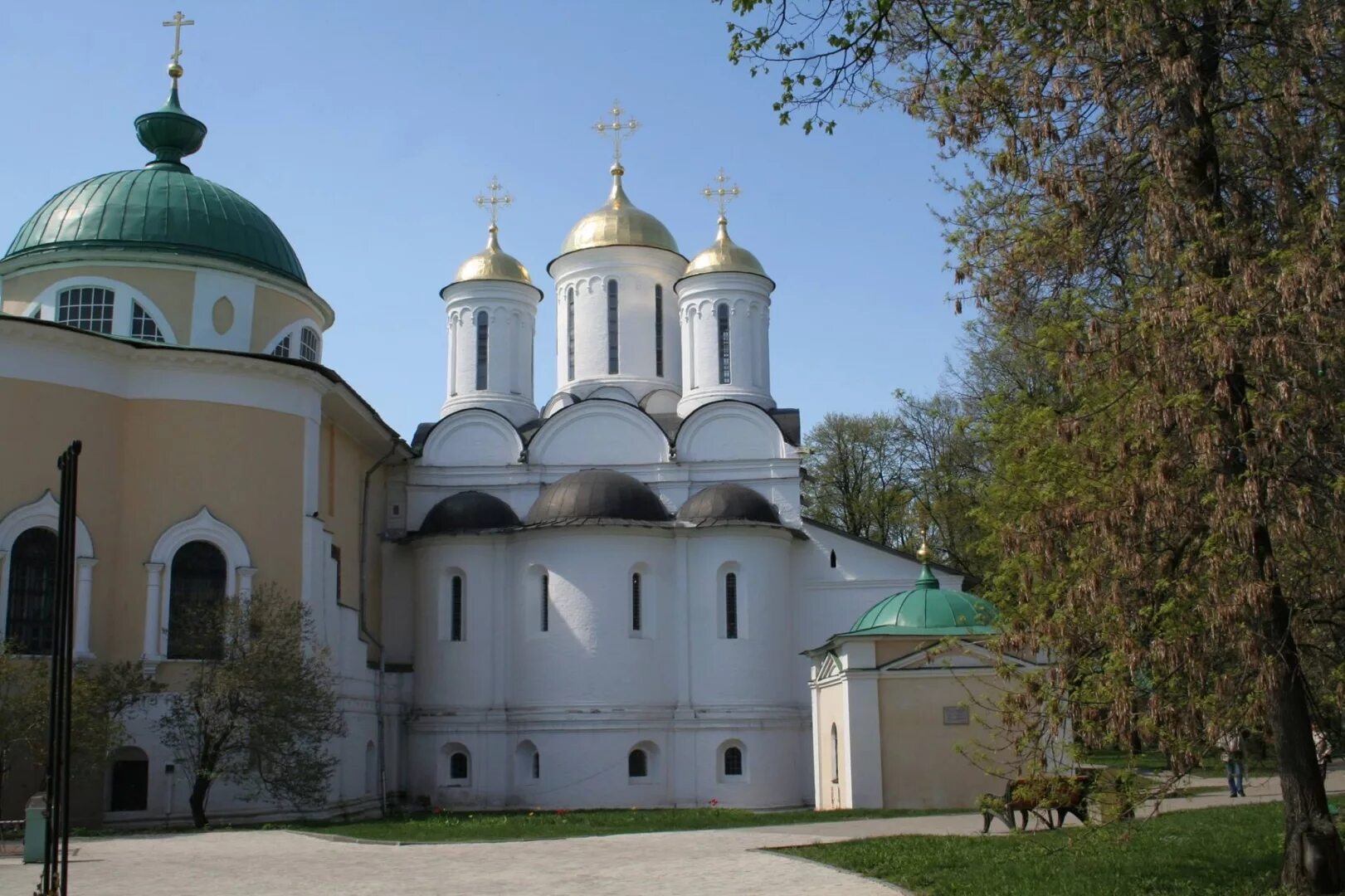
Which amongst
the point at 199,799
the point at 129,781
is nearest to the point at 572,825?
the point at 199,799

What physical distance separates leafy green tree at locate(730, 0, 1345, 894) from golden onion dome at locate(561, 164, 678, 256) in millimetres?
22113

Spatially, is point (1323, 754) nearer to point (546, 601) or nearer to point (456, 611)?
point (546, 601)

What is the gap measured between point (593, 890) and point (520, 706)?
15558 millimetres

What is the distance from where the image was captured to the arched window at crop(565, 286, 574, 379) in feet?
103

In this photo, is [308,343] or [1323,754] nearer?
[1323,754]

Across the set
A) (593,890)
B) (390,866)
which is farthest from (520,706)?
(593,890)

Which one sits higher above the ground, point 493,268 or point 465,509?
point 493,268

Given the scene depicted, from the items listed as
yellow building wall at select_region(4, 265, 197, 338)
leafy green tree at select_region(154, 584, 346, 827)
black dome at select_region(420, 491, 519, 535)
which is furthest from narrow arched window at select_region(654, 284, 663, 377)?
leafy green tree at select_region(154, 584, 346, 827)

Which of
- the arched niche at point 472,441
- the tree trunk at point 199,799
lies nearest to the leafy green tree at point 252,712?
the tree trunk at point 199,799

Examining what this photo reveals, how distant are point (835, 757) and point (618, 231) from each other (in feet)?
50.0

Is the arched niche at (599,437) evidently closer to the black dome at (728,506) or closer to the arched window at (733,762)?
the black dome at (728,506)

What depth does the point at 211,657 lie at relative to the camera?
65.2 ft

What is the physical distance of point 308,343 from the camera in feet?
83.6

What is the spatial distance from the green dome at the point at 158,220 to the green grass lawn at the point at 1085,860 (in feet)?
52.6
